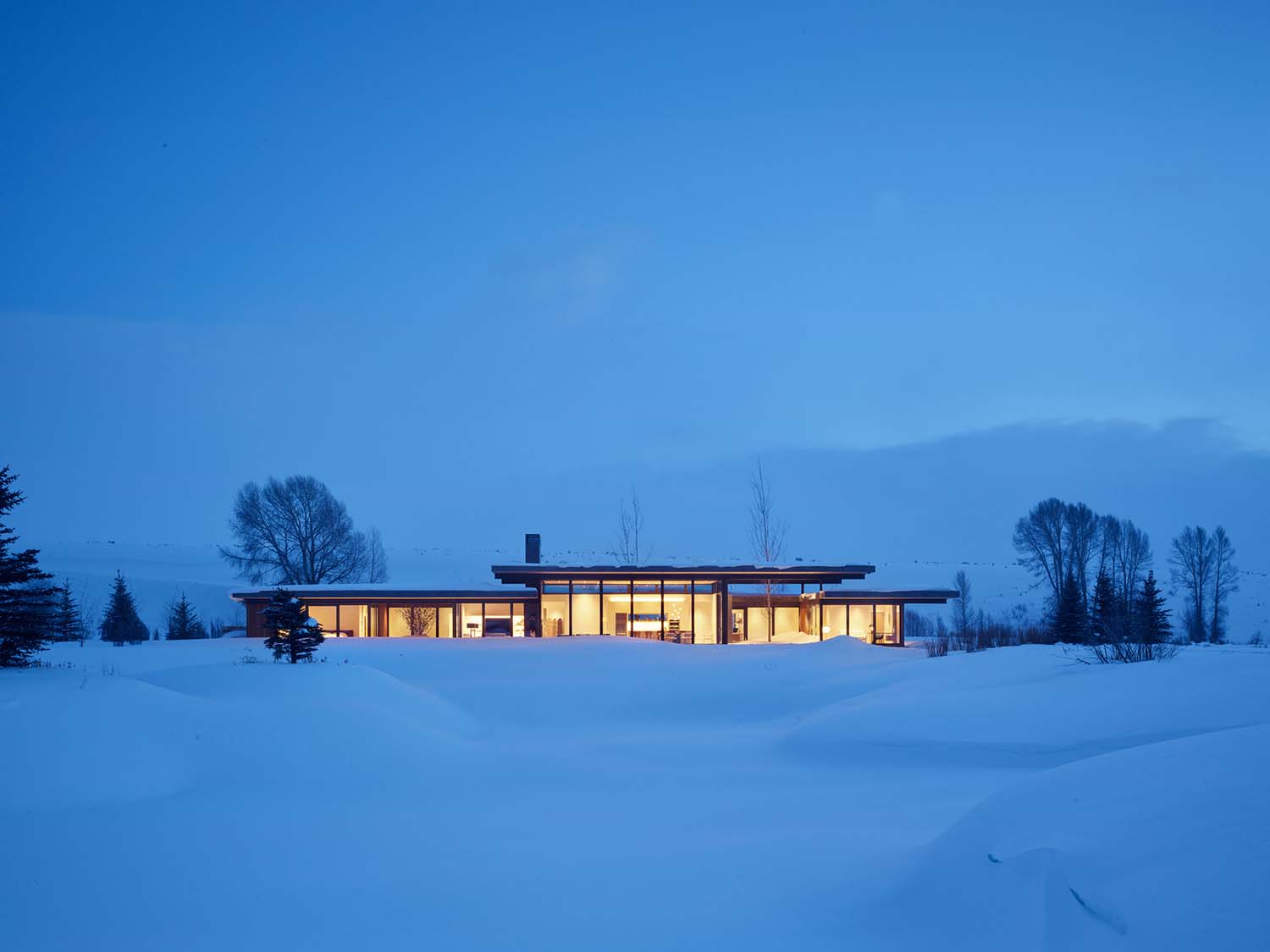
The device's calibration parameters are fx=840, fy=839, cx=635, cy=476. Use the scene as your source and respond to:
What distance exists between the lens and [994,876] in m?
4.39

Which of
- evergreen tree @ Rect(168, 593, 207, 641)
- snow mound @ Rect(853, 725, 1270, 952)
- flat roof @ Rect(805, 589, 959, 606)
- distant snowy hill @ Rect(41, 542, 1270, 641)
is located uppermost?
snow mound @ Rect(853, 725, 1270, 952)

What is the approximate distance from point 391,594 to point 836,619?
55.1 feet

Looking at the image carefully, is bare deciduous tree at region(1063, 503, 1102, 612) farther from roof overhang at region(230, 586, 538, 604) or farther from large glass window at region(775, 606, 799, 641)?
roof overhang at region(230, 586, 538, 604)

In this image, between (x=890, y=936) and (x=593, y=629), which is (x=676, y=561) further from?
(x=890, y=936)

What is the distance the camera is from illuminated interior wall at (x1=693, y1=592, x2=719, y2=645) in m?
30.8

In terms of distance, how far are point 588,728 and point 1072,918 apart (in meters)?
11.5

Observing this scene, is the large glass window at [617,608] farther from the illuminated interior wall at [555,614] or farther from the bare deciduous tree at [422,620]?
the bare deciduous tree at [422,620]

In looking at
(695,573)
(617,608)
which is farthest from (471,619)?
(695,573)

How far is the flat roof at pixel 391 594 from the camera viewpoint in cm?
2930

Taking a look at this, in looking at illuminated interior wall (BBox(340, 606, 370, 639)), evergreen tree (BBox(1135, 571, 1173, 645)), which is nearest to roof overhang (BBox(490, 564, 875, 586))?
illuminated interior wall (BBox(340, 606, 370, 639))

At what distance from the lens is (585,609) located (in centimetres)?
3066

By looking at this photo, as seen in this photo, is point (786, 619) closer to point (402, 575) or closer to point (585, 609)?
point (585, 609)

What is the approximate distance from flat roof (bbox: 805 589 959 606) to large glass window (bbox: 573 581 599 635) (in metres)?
8.20

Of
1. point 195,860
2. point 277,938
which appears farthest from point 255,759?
point 277,938
